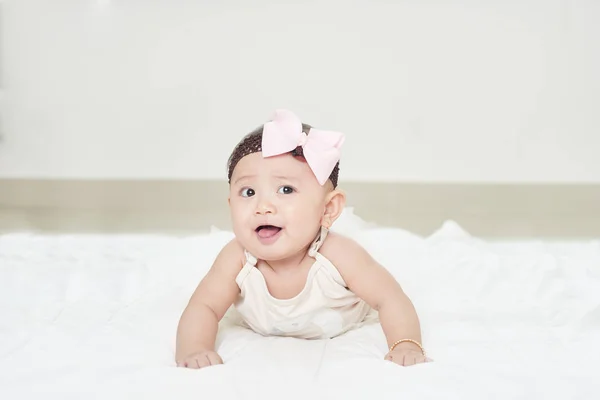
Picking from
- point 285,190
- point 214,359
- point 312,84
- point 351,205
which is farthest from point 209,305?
point 312,84

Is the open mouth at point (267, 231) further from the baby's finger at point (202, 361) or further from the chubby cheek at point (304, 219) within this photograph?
the baby's finger at point (202, 361)

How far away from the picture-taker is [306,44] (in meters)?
3.05

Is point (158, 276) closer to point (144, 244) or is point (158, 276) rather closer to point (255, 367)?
point (144, 244)

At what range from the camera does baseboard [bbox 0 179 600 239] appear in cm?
278

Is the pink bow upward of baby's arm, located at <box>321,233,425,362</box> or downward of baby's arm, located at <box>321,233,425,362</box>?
upward

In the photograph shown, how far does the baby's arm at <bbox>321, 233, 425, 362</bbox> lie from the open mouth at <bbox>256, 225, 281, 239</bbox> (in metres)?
0.12

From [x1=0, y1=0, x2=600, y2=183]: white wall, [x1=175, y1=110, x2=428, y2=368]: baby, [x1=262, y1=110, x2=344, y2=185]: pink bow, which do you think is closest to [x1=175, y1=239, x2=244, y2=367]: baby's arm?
[x1=175, y1=110, x2=428, y2=368]: baby

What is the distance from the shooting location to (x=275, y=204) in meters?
1.15

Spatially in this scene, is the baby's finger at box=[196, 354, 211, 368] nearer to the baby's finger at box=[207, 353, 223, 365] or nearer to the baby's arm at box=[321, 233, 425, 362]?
the baby's finger at box=[207, 353, 223, 365]

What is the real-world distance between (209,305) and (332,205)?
27 cm

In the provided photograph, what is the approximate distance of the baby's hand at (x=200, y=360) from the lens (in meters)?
1.11

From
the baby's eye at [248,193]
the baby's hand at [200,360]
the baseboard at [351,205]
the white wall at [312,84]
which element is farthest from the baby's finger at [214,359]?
the white wall at [312,84]

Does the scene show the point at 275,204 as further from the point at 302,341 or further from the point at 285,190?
the point at 302,341

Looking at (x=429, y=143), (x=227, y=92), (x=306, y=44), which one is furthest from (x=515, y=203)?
(x=227, y=92)
